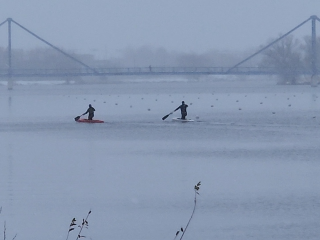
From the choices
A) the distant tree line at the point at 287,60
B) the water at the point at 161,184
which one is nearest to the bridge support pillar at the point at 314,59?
the distant tree line at the point at 287,60

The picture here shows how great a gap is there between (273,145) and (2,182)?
8.22 meters

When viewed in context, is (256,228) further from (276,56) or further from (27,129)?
(276,56)

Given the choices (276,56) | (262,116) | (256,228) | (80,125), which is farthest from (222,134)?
(276,56)

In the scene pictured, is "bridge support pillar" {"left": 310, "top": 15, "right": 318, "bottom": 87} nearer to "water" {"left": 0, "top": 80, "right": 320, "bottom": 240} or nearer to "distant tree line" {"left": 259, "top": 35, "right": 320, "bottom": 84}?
"distant tree line" {"left": 259, "top": 35, "right": 320, "bottom": 84}

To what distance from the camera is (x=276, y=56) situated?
86.2 meters

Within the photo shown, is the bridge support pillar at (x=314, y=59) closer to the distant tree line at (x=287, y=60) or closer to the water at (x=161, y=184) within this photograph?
the distant tree line at (x=287, y=60)

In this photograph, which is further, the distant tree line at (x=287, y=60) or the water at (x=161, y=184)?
the distant tree line at (x=287, y=60)

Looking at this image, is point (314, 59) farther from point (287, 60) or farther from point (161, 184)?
point (161, 184)

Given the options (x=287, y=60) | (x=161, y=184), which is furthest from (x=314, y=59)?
(x=161, y=184)

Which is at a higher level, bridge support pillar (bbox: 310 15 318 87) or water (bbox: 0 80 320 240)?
bridge support pillar (bbox: 310 15 318 87)

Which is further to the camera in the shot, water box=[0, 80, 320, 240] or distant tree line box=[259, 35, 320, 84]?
distant tree line box=[259, 35, 320, 84]

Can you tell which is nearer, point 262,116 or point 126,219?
point 126,219

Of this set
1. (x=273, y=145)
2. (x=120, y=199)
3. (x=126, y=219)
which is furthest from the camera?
(x=273, y=145)

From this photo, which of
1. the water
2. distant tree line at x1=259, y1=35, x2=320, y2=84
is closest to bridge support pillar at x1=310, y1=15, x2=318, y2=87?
distant tree line at x1=259, y1=35, x2=320, y2=84
